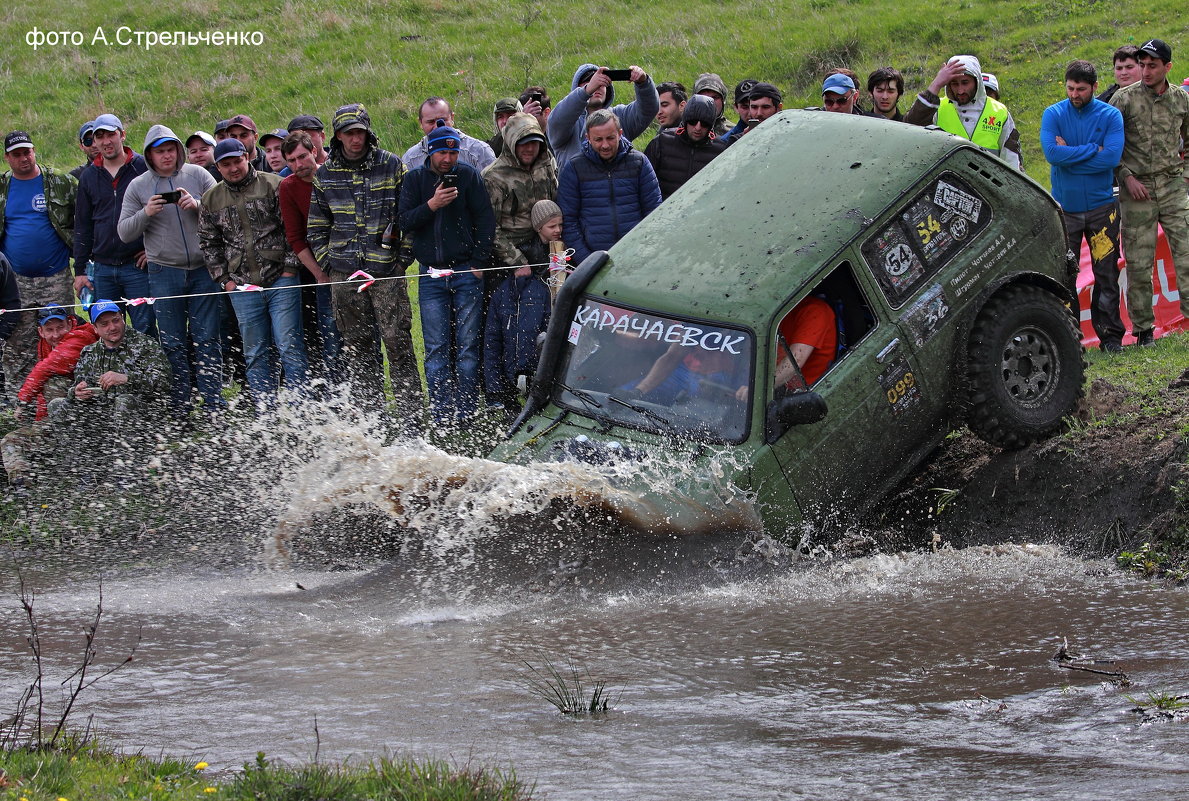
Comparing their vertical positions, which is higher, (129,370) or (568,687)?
(129,370)

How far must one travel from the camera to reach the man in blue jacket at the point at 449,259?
1004 cm

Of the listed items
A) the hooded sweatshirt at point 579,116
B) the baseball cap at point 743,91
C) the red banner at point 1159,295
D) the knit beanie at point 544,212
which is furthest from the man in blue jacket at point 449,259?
the red banner at point 1159,295

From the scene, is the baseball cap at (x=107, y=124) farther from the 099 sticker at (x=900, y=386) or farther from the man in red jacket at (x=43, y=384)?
the 099 sticker at (x=900, y=386)

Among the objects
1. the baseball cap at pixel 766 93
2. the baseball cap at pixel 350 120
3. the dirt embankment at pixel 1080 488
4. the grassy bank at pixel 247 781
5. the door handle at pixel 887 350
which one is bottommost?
the grassy bank at pixel 247 781

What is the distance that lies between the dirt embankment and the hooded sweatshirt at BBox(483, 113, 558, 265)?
3616mm

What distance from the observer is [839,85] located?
1065 cm

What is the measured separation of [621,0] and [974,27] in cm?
741

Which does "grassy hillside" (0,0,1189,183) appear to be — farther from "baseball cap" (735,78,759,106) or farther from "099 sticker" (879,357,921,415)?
"099 sticker" (879,357,921,415)

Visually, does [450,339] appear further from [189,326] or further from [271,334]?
[189,326]

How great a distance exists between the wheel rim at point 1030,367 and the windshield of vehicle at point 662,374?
1.71 m

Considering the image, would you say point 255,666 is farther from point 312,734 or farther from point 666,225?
point 666,225

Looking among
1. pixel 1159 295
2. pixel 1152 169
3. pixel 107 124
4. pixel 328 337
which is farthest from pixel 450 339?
pixel 1159 295

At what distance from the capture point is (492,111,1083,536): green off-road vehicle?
724 cm

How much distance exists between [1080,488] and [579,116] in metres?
5.04
